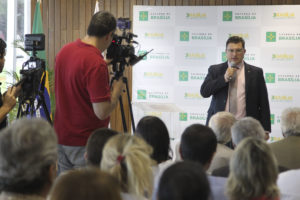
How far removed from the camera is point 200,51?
20.2ft

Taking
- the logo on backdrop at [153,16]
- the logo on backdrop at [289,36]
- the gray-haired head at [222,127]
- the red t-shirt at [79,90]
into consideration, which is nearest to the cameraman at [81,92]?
the red t-shirt at [79,90]

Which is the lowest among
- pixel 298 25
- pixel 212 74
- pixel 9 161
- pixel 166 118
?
pixel 166 118

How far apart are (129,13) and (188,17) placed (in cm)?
102

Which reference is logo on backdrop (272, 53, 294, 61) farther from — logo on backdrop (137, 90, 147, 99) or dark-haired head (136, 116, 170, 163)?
dark-haired head (136, 116, 170, 163)

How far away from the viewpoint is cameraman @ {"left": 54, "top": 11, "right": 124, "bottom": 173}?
2580mm

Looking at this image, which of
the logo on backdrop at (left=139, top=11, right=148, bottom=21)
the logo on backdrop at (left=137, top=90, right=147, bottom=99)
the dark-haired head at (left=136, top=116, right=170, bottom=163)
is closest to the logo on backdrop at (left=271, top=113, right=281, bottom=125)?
the logo on backdrop at (left=137, top=90, right=147, bottom=99)

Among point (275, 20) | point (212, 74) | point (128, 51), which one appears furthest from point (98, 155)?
point (275, 20)

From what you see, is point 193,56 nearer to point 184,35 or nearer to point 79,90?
point 184,35

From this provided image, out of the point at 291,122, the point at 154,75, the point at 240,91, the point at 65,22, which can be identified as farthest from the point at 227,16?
the point at 291,122

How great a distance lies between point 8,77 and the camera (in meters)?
6.43

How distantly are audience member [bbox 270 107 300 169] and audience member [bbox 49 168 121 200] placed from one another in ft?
6.32

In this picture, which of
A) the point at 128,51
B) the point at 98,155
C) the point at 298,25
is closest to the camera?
the point at 98,155

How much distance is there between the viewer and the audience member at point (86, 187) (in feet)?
3.26

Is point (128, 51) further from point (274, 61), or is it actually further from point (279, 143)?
point (274, 61)
